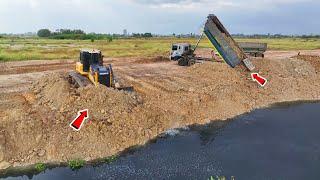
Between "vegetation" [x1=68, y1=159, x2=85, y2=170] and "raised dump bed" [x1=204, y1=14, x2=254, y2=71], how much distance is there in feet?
57.1

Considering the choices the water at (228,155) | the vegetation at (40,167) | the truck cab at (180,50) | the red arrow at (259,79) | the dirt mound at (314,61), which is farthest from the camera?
the truck cab at (180,50)

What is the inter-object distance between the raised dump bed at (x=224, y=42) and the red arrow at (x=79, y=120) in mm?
14403

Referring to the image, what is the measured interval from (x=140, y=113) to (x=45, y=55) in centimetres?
3203

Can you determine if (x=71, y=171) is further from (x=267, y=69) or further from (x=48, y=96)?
(x=267, y=69)

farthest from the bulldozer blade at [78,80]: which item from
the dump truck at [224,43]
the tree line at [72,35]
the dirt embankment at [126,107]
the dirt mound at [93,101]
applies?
the tree line at [72,35]

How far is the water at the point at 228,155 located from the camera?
57.6ft

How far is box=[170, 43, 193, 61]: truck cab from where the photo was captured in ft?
139

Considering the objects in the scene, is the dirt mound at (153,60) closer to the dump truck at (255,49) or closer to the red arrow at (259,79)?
the dump truck at (255,49)

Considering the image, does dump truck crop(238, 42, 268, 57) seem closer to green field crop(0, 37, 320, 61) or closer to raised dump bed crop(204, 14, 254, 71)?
raised dump bed crop(204, 14, 254, 71)

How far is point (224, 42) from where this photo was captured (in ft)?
108

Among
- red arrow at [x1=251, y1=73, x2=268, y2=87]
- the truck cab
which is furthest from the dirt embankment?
the truck cab

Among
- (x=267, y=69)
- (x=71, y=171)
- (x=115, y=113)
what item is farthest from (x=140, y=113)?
(x=267, y=69)

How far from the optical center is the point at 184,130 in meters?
23.6

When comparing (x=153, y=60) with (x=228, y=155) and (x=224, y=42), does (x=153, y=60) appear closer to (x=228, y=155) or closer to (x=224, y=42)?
(x=224, y=42)
